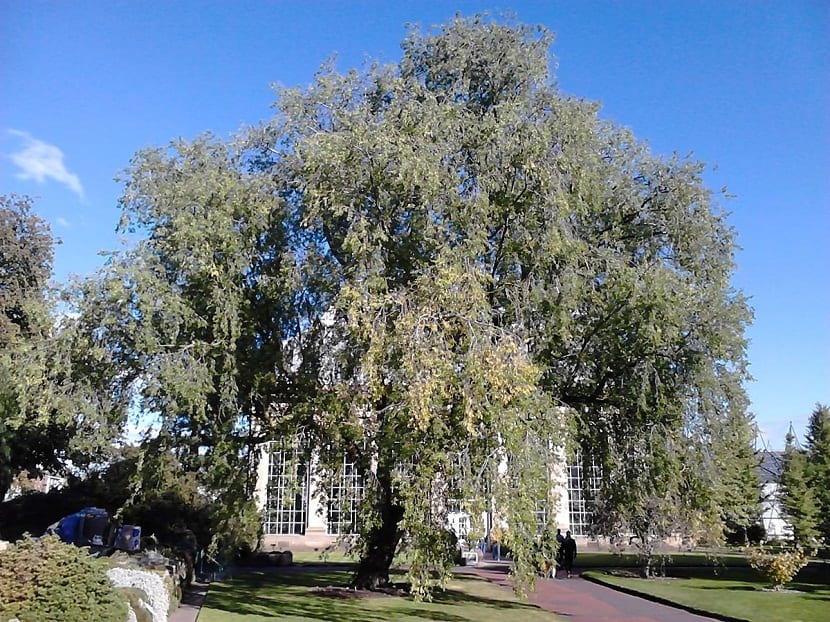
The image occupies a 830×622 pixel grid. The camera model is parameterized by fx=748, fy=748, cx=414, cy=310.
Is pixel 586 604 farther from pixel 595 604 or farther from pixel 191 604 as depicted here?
pixel 191 604

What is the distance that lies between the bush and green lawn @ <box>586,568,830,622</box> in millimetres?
12824

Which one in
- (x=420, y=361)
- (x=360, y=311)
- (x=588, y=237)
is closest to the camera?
(x=420, y=361)

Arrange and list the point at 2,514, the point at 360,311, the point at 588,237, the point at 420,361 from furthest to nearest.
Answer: the point at 2,514
the point at 588,237
the point at 360,311
the point at 420,361

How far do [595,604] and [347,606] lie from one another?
21.6 ft

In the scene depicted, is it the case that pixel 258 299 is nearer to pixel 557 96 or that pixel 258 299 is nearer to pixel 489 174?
pixel 489 174

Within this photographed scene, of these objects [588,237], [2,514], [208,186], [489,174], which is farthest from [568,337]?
[2,514]

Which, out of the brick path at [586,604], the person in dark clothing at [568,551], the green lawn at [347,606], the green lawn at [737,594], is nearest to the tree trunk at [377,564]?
the green lawn at [347,606]

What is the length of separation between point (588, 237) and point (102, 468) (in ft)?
84.6

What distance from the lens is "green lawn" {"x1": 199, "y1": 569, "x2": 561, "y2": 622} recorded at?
15289 millimetres

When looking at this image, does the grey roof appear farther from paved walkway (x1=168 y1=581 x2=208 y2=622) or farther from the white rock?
the white rock

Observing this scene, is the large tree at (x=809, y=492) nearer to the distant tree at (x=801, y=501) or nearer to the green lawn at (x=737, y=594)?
the distant tree at (x=801, y=501)

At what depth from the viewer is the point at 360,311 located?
12.7 m

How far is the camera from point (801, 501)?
32.7 meters

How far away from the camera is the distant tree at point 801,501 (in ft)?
105
